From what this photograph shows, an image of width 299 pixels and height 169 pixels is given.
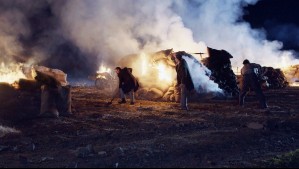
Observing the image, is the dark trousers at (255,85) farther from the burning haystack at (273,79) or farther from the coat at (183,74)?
the burning haystack at (273,79)

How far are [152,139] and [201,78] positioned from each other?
8729 millimetres

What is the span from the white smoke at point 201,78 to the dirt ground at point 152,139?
3704 millimetres

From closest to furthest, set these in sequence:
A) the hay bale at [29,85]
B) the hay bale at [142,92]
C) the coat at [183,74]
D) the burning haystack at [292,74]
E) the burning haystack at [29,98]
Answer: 1. the burning haystack at [29,98]
2. the hay bale at [29,85]
3. the coat at [183,74]
4. the hay bale at [142,92]
5. the burning haystack at [292,74]

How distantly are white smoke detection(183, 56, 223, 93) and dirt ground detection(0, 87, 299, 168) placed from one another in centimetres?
370

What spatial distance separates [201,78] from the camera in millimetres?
16688

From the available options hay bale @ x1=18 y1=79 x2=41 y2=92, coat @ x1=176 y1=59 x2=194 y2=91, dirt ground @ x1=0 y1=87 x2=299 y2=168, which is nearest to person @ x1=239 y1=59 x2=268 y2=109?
dirt ground @ x1=0 y1=87 x2=299 y2=168

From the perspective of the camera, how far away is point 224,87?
17344mm

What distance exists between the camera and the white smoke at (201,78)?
16438 mm

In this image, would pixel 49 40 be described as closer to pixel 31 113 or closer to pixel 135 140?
pixel 31 113

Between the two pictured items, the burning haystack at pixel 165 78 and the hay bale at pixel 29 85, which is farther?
the burning haystack at pixel 165 78

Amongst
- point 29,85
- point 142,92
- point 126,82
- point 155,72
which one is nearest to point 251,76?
point 126,82

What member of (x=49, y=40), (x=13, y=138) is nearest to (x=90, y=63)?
(x=49, y=40)

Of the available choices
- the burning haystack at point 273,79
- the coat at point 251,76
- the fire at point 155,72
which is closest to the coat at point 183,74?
the coat at point 251,76

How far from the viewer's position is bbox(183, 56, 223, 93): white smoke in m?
16.4
